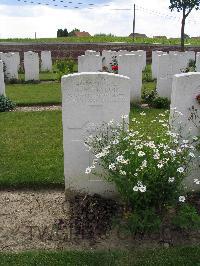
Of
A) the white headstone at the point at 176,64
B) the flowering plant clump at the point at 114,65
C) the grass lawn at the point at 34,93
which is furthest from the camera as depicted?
the flowering plant clump at the point at 114,65

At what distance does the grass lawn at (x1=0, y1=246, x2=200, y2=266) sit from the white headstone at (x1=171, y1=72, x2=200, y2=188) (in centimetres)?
134

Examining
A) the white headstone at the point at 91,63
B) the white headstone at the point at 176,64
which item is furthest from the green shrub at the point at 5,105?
the white headstone at the point at 176,64

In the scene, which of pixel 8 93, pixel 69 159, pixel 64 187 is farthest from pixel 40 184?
pixel 8 93

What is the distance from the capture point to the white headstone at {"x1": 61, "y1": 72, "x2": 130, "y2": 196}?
4672 mm

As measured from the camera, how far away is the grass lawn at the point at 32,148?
5.60 m

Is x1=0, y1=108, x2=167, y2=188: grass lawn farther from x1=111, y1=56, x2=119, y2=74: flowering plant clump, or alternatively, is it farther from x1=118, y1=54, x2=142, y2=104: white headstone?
x1=111, y1=56, x2=119, y2=74: flowering plant clump

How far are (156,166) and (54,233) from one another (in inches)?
56.1

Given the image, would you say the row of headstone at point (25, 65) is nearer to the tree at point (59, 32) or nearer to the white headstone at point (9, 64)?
the white headstone at point (9, 64)

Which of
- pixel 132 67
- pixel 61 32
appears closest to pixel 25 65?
pixel 132 67

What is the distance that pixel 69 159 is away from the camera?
4.93m

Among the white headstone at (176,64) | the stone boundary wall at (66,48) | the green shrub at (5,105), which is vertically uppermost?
the stone boundary wall at (66,48)

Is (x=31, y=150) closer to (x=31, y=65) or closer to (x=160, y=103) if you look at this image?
(x=160, y=103)

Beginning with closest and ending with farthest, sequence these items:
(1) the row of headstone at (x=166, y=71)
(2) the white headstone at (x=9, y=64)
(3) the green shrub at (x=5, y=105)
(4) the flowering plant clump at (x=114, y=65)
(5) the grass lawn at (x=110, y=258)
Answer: (5) the grass lawn at (x=110, y=258) < (3) the green shrub at (x=5, y=105) < (1) the row of headstone at (x=166, y=71) < (4) the flowering plant clump at (x=114, y=65) < (2) the white headstone at (x=9, y=64)

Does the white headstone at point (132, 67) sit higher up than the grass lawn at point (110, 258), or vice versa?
the white headstone at point (132, 67)
